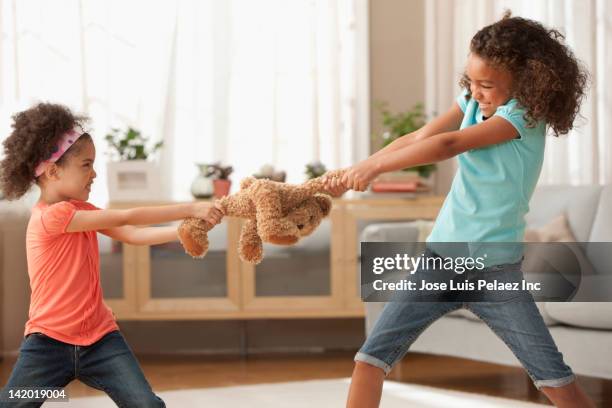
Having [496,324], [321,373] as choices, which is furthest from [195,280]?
[496,324]

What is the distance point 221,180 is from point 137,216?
2.11m

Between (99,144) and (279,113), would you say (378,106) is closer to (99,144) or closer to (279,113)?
(279,113)

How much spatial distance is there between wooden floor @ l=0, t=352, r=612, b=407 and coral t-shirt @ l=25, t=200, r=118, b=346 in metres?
1.58

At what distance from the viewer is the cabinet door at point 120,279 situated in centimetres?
402

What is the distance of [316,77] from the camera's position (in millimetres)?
4441

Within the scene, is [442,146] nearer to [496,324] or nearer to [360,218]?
[496,324]

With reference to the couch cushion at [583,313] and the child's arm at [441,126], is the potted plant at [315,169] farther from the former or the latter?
the child's arm at [441,126]

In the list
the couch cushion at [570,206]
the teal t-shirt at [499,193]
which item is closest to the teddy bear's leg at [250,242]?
the teal t-shirt at [499,193]

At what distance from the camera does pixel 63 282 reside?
1967mm

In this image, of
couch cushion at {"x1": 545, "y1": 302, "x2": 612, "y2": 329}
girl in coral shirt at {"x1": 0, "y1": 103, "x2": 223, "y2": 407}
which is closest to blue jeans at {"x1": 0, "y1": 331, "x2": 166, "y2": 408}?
girl in coral shirt at {"x1": 0, "y1": 103, "x2": 223, "y2": 407}

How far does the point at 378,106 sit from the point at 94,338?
111 inches

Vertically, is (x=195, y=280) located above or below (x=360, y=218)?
below

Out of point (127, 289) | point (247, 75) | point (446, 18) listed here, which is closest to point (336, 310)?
point (127, 289)

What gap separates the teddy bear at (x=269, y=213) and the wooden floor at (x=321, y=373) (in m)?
1.62
